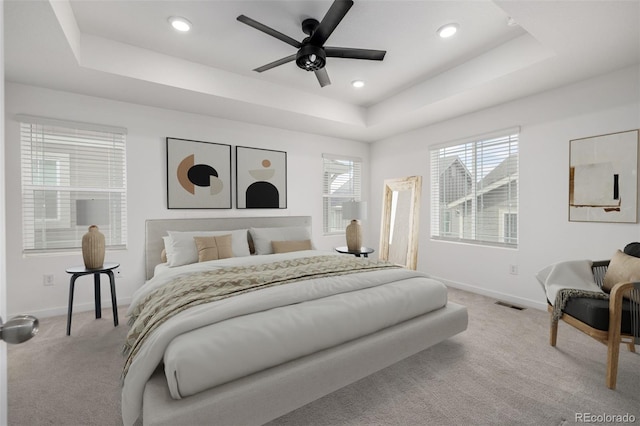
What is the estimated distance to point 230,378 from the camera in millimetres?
1513

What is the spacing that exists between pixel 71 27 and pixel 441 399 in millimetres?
3880

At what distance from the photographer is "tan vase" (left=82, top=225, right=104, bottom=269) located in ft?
9.54

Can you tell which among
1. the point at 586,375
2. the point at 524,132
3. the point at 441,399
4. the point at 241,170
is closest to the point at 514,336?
the point at 586,375

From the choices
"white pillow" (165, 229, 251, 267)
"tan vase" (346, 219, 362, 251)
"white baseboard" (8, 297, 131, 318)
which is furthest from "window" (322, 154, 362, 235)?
"white baseboard" (8, 297, 131, 318)

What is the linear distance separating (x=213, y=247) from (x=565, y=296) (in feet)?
10.6

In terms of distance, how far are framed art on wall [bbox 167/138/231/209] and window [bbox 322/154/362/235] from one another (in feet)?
5.58

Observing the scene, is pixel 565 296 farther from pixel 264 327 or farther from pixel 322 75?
pixel 322 75

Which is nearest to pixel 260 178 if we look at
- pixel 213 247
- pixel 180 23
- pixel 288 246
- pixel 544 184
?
pixel 288 246

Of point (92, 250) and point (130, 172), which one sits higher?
point (130, 172)

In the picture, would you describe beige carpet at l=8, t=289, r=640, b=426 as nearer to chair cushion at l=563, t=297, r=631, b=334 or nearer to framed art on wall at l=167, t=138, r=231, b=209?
chair cushion at l=563, t=297, r=631, b=334

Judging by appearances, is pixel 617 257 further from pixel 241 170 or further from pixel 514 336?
pixel 241 170

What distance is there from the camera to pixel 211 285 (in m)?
2.10

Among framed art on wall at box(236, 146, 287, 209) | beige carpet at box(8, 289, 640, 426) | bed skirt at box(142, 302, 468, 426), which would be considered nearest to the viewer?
bed skirt at box(142, 302, 468, 426)

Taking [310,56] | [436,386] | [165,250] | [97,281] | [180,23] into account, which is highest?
[180,23]
